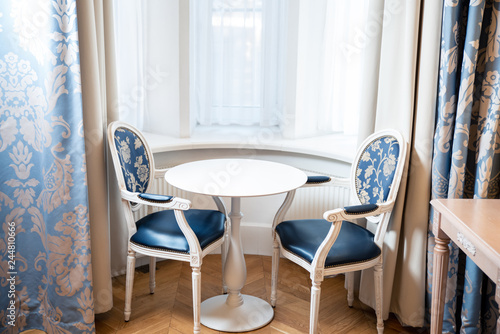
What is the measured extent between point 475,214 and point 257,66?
1.82 meters

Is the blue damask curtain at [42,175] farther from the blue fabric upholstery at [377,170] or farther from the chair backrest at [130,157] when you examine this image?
the blue fabric upholstery at [377,170]

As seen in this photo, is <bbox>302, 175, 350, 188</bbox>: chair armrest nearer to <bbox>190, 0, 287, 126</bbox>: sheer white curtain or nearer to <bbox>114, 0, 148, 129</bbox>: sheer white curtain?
<bbox>190, 0, 287, 126</bbox>: sheer white curtain

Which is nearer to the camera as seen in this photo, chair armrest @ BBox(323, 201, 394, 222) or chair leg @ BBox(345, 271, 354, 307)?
chair armrest @ BBox(323, 201, 394, 222)

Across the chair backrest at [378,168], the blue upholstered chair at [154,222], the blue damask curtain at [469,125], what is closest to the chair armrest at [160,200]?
the blue upholstered chair at [154,222]

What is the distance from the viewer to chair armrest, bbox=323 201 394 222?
188 cm

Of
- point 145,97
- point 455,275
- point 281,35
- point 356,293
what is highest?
point 281,35

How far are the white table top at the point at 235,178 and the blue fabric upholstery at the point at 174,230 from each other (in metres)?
0.23

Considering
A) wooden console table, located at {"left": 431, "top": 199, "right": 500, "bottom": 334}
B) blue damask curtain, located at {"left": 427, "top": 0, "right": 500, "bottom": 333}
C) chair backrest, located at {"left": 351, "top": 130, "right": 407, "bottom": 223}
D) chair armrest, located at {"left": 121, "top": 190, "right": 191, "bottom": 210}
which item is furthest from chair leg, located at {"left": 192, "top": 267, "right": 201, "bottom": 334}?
blue damask curtain, located at {"left": 427, "top": 0, "right": 500, "bottom": 333}

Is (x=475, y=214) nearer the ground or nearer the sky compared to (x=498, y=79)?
nearer the ground

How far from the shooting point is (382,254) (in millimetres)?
2162

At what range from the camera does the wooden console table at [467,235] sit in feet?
4.37

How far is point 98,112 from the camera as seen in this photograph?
2.08 meters

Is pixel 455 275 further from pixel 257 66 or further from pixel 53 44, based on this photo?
pixel 53 44

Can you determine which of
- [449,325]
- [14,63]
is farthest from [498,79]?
[14,63]
